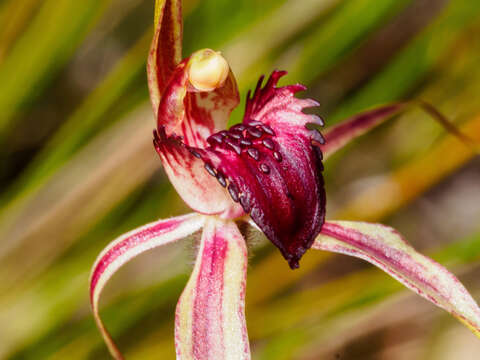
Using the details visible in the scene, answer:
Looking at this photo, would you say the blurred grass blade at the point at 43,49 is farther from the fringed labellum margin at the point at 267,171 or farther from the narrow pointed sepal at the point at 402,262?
the narrow pointed sepal at the point at 402,262

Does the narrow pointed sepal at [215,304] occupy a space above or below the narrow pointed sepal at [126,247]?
below

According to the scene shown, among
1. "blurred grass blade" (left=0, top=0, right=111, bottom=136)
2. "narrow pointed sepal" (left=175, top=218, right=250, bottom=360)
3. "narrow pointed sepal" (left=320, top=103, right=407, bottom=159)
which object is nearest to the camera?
"narrow pointed sepal" (left=175, top=218, right=250, bottom=360)

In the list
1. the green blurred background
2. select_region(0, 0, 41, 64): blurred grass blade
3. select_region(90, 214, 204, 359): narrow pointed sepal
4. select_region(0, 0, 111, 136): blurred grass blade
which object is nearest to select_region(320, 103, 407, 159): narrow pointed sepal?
Answer: select_region(90, 214, 204, 359): narrow pointed sepal

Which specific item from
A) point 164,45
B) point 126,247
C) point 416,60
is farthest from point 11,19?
point 416,60

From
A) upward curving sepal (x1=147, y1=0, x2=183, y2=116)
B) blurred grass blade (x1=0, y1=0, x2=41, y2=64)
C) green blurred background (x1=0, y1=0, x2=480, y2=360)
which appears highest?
blurred grass blade (x1=0, y1=0, x2=41, y2=64)

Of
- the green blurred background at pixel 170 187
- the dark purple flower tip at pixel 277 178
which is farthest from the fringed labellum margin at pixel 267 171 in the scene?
the green blurred background at pixel 170 187

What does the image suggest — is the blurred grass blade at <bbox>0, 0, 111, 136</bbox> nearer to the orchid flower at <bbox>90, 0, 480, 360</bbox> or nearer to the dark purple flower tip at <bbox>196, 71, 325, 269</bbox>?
the orchid flower at <bbox>90, 0, 480, 360</bbox>

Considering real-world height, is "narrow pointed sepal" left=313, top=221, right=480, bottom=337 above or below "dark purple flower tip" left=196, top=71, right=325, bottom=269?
below

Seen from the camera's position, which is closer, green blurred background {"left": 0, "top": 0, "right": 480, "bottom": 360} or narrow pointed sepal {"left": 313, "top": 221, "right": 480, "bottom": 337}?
narrow pointed sepal {"left": 313, "top": 221, "right": 480, "bottom": 337}
